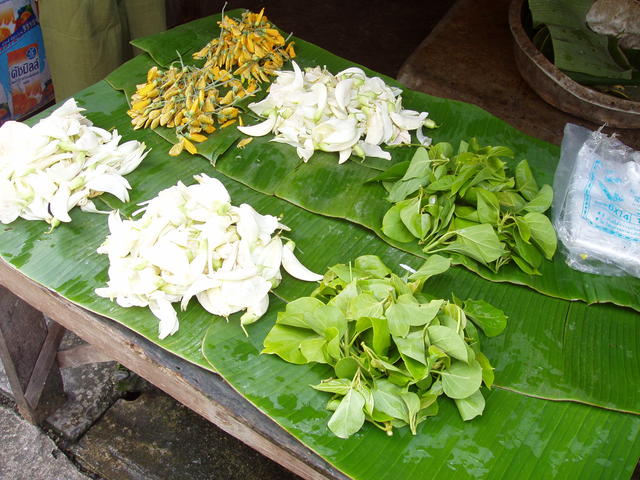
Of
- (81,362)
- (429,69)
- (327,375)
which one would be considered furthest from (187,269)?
(429,69)

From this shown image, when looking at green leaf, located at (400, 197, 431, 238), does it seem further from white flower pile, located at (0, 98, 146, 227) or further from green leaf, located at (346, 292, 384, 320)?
white flower pile, located at (0, 98, 146, 227)

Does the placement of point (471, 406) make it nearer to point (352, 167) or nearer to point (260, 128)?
point (352, 167)

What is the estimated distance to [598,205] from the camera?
200 centimetres

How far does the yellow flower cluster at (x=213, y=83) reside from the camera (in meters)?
2.23

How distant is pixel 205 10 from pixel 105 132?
2.85 meters

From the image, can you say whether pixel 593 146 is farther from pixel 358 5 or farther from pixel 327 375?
pixel 358 5

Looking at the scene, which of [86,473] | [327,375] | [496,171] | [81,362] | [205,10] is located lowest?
[86,473]

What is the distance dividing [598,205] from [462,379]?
0.97 m

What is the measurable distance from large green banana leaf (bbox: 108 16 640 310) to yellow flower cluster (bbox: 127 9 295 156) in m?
0.06

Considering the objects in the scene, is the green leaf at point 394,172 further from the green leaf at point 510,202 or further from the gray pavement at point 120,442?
the gray pavement at point 120,442

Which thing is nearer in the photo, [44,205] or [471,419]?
[471,419]

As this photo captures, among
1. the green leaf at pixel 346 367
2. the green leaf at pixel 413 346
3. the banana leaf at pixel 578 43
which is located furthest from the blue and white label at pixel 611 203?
the green leaf at pixel 346 367

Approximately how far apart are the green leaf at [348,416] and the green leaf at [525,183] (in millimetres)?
1032

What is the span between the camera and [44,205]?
6.12 ft
